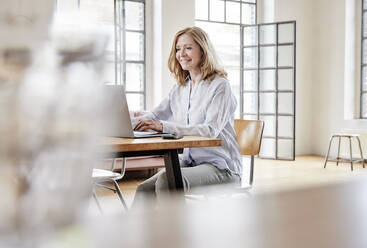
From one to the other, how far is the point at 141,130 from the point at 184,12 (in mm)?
4494

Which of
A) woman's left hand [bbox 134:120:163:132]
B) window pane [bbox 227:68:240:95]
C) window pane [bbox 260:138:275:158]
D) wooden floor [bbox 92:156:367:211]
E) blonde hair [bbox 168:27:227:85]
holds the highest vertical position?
window pane [bbox 227:68:240:95]

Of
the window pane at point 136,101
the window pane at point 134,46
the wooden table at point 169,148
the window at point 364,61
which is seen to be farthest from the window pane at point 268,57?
the wooden table at point 169,148

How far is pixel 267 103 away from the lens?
23.2 feet

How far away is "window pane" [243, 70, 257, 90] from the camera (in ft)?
23.1

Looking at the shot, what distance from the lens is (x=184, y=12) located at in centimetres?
643

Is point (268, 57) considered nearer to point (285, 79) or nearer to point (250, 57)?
point (250, 57)

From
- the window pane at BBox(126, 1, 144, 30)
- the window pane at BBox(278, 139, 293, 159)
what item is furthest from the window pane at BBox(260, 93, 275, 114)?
the window pane at BBox(126, 1, 144, 30)

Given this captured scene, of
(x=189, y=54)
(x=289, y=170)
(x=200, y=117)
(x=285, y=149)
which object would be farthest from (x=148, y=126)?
(x=285, y=149)

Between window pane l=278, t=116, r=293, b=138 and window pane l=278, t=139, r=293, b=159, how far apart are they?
0.32 feet

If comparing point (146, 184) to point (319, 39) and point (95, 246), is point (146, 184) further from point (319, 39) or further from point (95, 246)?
point (319, 39)

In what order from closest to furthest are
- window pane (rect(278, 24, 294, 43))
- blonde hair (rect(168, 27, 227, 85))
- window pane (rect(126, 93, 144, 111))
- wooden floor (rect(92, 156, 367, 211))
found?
blonde hair (rect(168, 27, 227, 85)), wooden floor (rect(92, 156, 367, 211)), window pane (rect(126, 93, 144, 111)), window pane (rect(278, 24, 294, 43))

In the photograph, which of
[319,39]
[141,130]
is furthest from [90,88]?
[319,39]

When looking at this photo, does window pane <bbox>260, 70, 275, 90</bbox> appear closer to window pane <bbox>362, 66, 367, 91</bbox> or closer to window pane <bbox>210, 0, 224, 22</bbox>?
window pane <bbox>210, 0, 224, 22</bbox>

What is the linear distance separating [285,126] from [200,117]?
4.66 metres
